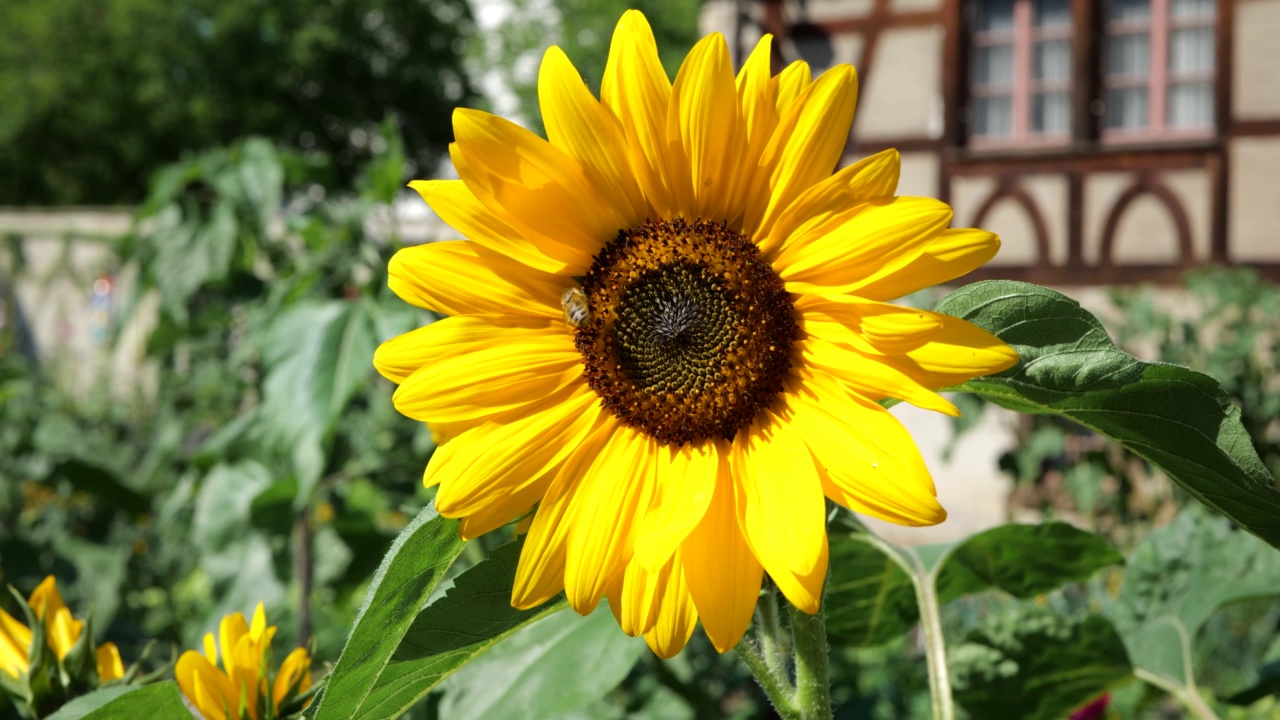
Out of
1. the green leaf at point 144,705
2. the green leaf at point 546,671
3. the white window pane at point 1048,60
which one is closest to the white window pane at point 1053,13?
the white window pane at point 1048,60

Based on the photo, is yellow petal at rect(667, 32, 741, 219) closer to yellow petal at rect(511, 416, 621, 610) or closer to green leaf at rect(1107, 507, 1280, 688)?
yellow petal at rect(511, 416, 621, 610)

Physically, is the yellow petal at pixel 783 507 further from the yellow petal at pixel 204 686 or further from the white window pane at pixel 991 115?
the white window pane at pixel 991 115

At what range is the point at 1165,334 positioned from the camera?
15.3 feet

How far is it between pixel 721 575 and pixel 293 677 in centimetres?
37

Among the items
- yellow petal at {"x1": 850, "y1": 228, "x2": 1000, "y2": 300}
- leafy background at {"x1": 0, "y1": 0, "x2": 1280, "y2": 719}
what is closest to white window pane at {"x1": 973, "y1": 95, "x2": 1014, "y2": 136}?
leafy background at {"x1": 0, "y1": 0, "x2": 1280, "y2": 719}

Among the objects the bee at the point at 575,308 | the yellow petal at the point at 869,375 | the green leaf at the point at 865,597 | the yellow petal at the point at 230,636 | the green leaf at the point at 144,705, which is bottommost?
the green leaf at the point at 865,597

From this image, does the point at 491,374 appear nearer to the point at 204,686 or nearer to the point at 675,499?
the point at 675,499

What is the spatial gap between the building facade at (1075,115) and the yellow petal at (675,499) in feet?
22.5

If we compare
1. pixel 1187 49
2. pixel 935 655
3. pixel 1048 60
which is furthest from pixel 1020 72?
pixel 935 655

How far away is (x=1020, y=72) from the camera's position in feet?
26.5

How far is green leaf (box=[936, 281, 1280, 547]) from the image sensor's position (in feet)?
2.37

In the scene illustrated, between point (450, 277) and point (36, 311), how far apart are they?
17.8 meters

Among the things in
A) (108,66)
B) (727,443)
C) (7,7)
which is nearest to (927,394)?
(727,443)

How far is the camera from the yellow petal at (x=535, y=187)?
79 centimetres
